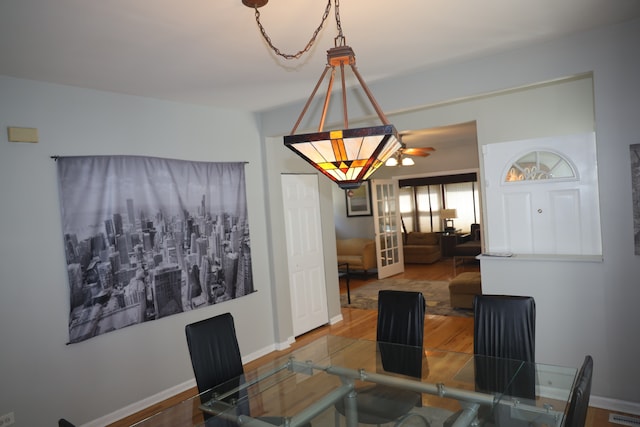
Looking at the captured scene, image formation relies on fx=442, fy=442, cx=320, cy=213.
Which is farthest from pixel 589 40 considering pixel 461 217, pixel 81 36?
pixel 461 217

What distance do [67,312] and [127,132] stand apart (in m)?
1.51

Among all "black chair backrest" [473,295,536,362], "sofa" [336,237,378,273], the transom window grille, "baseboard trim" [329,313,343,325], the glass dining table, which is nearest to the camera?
the glass dining table

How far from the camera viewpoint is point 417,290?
730 cm

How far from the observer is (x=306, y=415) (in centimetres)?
214

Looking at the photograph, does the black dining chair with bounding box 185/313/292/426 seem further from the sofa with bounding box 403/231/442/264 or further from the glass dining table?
the sofa with bounding box 403/231/442/264

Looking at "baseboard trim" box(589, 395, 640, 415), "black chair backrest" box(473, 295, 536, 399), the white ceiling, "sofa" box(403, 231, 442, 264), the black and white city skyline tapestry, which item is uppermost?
the white ceiling

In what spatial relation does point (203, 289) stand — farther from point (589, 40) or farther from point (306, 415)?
point (589, 40)

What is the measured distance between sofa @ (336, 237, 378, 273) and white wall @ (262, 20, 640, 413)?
17.1ft

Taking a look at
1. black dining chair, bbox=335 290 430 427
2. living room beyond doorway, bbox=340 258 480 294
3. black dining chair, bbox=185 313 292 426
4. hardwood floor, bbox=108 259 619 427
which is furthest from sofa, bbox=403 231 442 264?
black dining chair, bbox=185 313 292 426

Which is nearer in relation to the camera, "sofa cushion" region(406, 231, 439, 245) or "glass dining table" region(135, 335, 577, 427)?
"glass dining table" region(135, 335, 577, 427)

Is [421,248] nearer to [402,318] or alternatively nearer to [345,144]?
[402,318]

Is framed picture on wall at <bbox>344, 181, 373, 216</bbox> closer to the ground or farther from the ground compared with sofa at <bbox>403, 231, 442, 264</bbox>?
farther from the ground

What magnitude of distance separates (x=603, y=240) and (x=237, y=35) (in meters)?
2.76

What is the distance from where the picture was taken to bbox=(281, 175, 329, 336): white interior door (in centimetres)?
534
